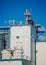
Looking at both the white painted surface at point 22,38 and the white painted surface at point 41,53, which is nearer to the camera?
the white painted surface at point 22,38

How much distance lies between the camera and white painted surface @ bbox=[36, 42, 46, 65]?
35000mm

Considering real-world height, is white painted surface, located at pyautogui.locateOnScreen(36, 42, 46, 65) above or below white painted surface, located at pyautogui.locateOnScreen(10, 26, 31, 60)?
below

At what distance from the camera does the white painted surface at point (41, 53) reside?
35000 millimetres

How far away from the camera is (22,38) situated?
34562 mm

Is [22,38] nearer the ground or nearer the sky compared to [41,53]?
nearer the sky

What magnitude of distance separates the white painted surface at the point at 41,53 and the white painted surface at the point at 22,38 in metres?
1.73

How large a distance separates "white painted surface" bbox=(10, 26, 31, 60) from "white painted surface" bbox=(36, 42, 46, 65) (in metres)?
1.73

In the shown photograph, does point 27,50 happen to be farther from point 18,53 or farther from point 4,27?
point 4,27

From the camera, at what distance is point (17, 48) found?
111ft

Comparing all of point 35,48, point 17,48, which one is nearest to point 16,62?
point 17,48

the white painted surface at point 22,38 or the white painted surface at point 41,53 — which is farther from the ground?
the white painted surface at point 22,38

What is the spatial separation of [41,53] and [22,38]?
3.19 meters

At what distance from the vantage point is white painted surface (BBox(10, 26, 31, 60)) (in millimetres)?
34312

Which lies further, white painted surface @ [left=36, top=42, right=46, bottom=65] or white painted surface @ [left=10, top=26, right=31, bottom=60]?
white painted surface @ [left=36, top=42, right=46, bottom=65]
